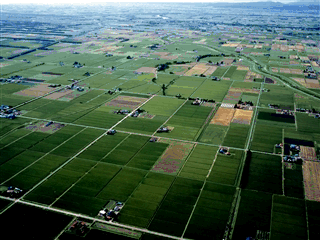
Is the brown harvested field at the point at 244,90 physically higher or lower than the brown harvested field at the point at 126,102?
lower

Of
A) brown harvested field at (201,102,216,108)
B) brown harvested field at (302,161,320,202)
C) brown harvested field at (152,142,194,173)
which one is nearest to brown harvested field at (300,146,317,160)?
brown harvested field at (302,161,320,202)

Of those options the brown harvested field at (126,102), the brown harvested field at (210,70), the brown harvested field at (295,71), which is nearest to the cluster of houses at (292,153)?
the brown harvested field at (126,102)

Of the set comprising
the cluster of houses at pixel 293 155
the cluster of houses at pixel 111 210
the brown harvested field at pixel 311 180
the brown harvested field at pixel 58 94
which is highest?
the brown harvested field at pixel 58 94

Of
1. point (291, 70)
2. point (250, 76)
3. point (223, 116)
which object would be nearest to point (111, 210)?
point (223, 116)

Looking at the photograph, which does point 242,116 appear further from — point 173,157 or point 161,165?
point 161,165

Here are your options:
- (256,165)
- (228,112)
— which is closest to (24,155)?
(256,165)

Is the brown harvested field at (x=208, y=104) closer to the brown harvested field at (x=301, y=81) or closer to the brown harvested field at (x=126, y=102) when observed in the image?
the brown harvested field at (x=126, y=102)

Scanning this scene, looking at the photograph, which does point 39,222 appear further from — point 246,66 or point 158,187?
Result: point 246,66
